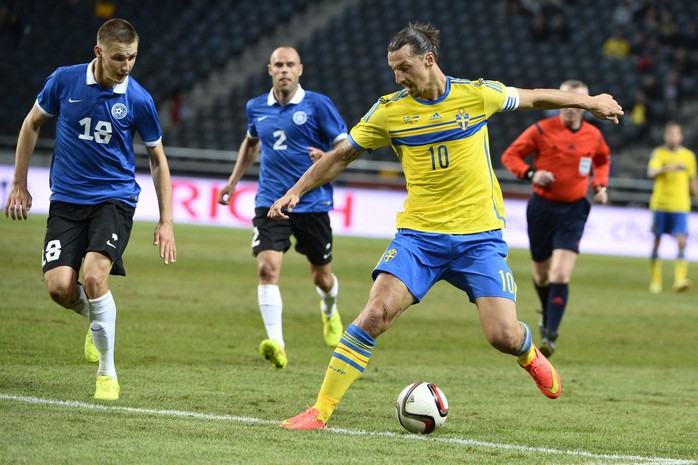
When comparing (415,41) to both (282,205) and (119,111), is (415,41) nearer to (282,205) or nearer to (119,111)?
(282,205)

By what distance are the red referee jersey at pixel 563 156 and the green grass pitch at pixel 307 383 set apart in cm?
162

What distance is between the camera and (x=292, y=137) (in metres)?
9.52

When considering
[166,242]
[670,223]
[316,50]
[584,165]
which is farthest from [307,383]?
[316,50]

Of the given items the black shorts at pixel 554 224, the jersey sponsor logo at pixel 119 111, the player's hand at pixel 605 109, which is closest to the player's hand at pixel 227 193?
the jersey sponsor logo at pixel 119 111

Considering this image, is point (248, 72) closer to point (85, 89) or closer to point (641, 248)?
point (641, 248)

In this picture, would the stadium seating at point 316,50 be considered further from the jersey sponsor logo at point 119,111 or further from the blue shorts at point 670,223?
the jersey sponsor logo at point 119,111

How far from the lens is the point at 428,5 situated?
3166 cm

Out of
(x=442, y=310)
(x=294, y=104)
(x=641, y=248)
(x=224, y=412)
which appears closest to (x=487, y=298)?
(x=224, y=412)

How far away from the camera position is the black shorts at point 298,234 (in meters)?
9.16

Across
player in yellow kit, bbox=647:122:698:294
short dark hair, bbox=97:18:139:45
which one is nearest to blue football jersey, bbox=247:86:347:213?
short dark hair, bbox=97:18:139:45

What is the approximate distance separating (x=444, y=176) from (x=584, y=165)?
4640 millimetres

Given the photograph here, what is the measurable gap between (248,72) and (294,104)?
2293cm

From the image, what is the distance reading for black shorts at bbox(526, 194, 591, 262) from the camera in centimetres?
1081

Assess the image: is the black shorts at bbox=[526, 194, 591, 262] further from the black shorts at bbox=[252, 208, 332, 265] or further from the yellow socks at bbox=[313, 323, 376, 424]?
the yellow socks at bbox=[313, 323, 376, 424]
